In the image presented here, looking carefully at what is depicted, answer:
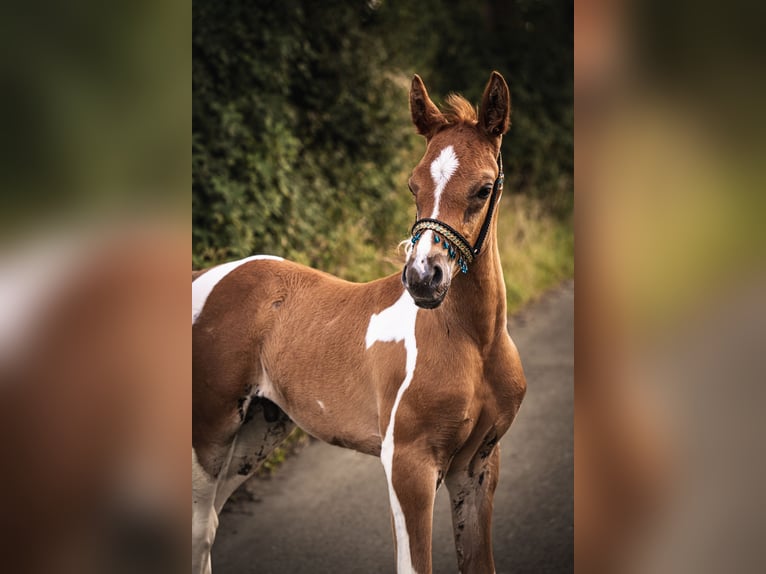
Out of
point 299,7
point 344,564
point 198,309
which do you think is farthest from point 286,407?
point 299,7

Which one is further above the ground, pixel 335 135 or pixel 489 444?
pixel 489 444

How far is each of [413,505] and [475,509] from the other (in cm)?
40

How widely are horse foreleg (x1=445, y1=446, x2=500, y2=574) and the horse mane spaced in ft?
3.96

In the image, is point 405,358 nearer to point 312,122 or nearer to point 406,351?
point 406,351

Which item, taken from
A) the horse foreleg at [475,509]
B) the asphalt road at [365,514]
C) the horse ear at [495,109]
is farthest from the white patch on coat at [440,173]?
the asphalt road at [365,514]

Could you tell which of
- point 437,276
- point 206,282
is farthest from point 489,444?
point 206,282

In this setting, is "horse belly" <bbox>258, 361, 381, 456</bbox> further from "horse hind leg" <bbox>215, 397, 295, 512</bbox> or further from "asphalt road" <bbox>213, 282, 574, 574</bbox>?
"asphalt road" <bbox>213, 282, 574, 574</bbox>

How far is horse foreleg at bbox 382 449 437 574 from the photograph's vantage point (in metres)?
2.44

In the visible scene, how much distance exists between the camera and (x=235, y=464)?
3.33 m

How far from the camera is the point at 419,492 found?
2.44 m

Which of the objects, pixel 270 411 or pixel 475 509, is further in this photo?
pixel 270 411
